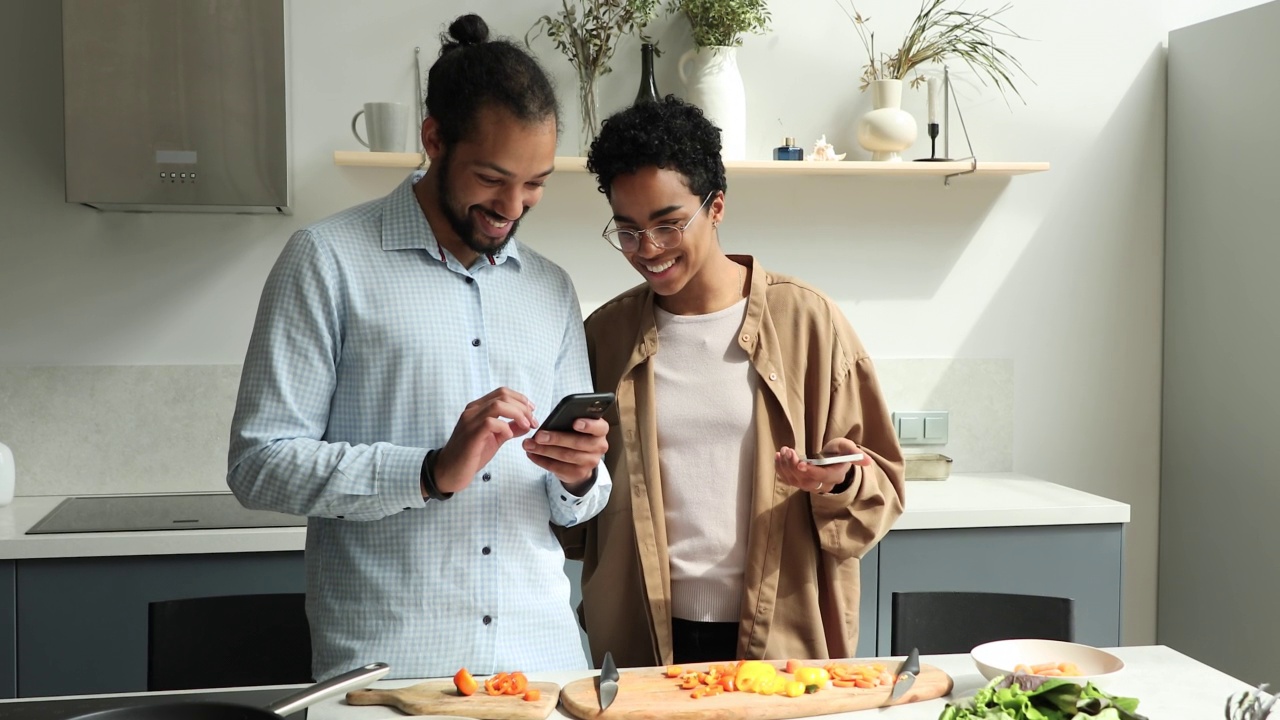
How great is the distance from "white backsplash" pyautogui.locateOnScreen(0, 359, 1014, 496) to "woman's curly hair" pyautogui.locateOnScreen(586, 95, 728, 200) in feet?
5.26

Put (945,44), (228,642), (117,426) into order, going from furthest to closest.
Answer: (945,44) → (117,426) → (228,642)

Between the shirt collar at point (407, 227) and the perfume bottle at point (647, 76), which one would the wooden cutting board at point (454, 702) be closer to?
the shirt collar at point (407, 227)

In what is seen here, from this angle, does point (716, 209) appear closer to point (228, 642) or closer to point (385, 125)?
point (228, 642)

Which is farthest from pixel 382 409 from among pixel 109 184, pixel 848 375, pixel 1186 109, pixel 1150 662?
pixel 1186 109

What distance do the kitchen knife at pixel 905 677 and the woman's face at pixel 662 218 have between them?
2.22 ft

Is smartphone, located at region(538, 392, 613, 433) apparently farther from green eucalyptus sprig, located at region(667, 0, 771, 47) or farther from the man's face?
green eucalyptus sprig, located at region(667, 0, 771, 47)

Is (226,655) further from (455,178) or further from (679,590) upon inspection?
(455,178)

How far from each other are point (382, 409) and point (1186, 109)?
2.78 m

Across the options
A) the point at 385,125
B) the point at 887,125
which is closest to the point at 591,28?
the point at 385,125

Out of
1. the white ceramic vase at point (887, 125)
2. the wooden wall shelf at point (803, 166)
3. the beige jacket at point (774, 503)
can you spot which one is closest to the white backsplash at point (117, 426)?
the wooden wall shelf at point (803, 166)

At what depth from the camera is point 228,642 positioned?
1758 mm

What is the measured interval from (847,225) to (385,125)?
52.3 inches

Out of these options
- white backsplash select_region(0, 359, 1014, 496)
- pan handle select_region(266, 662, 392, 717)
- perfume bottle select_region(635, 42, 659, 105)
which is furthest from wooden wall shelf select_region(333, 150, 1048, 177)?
pan handle select_region(266, 662, 392, 717)

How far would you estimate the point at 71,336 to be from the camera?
296cm
